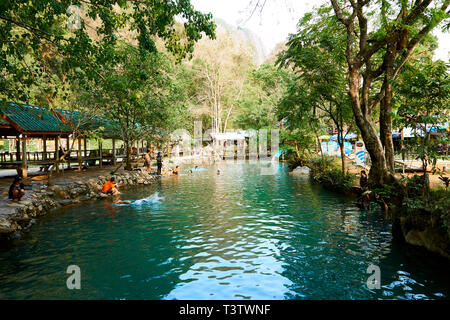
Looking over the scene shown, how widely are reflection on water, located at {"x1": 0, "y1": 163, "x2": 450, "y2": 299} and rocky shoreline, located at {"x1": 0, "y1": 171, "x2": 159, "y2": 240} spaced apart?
1.89 ft

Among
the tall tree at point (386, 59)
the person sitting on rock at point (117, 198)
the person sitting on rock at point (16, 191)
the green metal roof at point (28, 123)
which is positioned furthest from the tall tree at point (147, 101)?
the tall tree at point (386, 59)

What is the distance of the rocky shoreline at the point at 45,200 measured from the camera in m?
10.8

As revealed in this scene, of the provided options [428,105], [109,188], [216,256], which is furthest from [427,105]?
[109,188]

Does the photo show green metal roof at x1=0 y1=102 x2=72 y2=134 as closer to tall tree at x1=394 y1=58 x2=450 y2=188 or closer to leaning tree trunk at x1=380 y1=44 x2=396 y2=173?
leaning tree trunk at x1=380 y1=44 x2=396 y2=173

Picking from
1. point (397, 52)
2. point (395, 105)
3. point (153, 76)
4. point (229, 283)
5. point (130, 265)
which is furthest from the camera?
point (153, 76)

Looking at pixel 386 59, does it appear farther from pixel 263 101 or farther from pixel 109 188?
pixel 263 101

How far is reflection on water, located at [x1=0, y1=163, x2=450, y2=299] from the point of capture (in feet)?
22.5

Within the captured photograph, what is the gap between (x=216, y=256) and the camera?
28.8ft

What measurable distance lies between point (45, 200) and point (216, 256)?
33.4ft

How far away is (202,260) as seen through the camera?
850 centimetres
